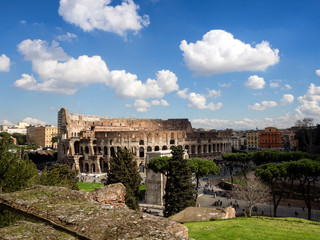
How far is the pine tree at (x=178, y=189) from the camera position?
17469mm

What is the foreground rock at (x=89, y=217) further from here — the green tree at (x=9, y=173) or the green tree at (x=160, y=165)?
the green tree at (x=160, y=165)

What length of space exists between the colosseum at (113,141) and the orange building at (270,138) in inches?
1026

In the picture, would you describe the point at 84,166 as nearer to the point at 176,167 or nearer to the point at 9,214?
the point at 176,167

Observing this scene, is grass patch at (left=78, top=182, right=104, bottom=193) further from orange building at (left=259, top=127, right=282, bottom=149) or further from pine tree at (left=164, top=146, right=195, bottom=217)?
orange building at (left=259, top=127, right=282, bottom=149)

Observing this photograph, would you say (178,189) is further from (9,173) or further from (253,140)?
(253,140)

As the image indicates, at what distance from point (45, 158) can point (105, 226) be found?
57606 mm

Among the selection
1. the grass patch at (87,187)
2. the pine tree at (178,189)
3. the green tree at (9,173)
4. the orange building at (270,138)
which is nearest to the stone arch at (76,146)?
the grass patch at (87,187)

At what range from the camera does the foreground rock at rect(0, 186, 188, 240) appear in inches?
117

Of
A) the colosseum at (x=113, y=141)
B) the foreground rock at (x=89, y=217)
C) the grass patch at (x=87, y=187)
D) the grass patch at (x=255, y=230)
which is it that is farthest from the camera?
the colosseum at (x=113, y=141)

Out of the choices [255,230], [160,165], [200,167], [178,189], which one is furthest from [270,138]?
[255,230]

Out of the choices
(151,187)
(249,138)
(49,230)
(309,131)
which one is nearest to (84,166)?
(151,187)

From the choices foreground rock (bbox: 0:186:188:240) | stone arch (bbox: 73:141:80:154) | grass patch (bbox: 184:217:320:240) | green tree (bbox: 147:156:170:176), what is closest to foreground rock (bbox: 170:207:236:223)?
grass patch (bbox: 184:217:320:240)

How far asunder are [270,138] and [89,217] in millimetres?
80338

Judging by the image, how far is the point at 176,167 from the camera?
61.4ft
